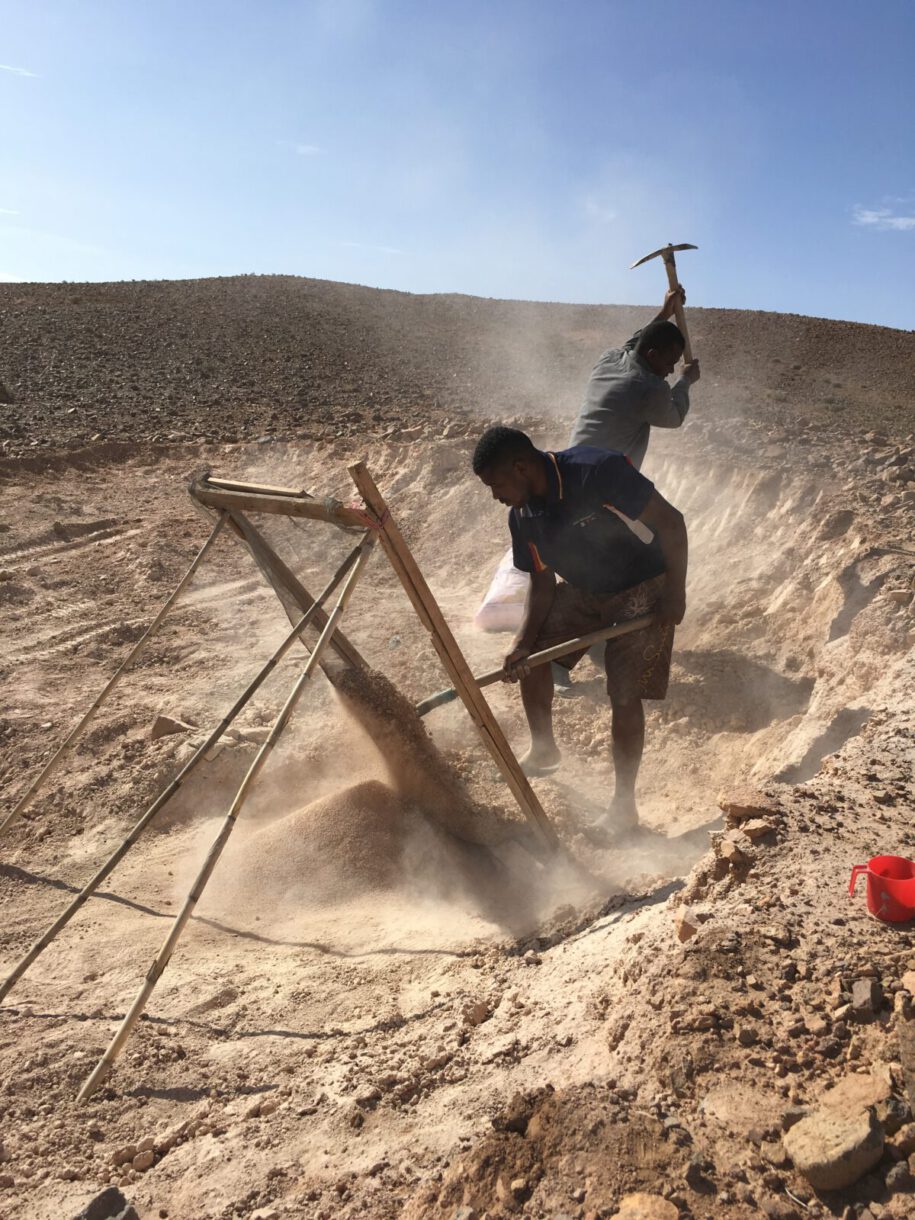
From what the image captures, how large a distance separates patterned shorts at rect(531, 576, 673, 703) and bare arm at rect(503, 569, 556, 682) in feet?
0.31

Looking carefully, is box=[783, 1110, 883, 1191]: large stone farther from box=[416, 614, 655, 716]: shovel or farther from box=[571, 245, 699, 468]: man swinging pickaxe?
box=[571, 245, 699, 468]: man swinging pickaxe

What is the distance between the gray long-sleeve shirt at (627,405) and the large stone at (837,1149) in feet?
9.79

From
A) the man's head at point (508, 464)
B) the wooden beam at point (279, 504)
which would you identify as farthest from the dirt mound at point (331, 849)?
the man's head at point (508, 464)

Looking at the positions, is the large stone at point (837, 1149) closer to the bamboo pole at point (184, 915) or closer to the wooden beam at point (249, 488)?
the bamboo pole at point (184, 915)

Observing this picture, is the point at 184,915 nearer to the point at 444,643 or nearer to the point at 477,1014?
the point at 477,1014

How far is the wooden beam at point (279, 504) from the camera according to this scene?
257 centimetres

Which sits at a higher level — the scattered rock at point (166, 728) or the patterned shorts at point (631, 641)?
the patterned shorts at point (631, 641)

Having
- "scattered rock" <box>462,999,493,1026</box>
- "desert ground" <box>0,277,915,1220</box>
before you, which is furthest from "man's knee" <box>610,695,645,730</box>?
"scattered rock" <box>462,999,493,1026</box>

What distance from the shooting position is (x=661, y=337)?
4.00 metres

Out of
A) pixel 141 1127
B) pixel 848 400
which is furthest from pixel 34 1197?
pixel 848 400

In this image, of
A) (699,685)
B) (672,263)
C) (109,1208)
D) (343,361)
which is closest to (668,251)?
(672,263)

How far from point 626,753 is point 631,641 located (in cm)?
45

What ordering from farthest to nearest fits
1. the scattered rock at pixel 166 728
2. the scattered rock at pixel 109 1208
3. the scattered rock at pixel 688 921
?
the scattered rock at pixel 166 728 < the scattered rock at pixel 688 921 < the scattered rock at pixel 109 1208

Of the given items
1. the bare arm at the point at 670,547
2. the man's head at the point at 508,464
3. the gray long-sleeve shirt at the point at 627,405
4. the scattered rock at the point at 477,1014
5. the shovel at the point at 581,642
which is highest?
the gray long-sleeve shirt at the point at 627,405
